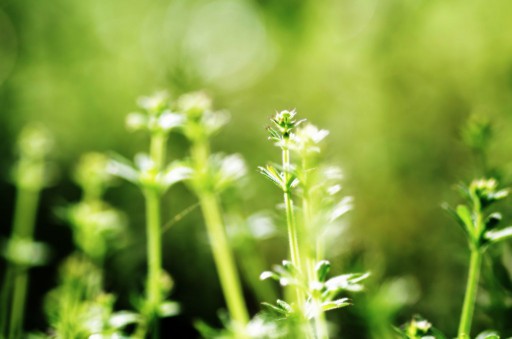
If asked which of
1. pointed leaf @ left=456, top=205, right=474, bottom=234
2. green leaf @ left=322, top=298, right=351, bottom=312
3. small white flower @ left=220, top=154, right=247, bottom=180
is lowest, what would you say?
green leaf @ left=322, top=298, right=351, bottom=312

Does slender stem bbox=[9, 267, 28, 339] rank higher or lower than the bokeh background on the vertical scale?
lower

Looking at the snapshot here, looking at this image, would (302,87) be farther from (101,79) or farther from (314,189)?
(314,189)

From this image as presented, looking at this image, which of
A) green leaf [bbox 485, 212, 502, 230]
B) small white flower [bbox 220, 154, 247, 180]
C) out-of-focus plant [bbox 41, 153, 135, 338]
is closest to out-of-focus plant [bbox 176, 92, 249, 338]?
small white flower [bbox 220, 154, 247, 180]

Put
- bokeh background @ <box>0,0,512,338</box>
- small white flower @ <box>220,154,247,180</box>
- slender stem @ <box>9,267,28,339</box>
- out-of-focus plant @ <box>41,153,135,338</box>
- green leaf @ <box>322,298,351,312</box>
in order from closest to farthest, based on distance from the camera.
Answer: green leaf @ <box>322,298,351,312</box> → out-of-focus plant @ <box>41,153,135,338</box> → small white flower @ <box>220,154,247,180</box> → slender stem @ <box>9,267,28,339</box> → bokeh background @ <box>0,0,512,338</box>

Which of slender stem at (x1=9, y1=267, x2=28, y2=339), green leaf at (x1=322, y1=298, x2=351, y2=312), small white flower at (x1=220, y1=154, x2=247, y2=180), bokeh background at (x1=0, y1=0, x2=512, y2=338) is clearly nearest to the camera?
green leaf at (x1=322, y1=298, x2=351, y2=312)

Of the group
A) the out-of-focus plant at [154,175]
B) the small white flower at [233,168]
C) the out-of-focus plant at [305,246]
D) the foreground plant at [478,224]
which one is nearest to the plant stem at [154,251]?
the out-of-focus plant at [154,175]

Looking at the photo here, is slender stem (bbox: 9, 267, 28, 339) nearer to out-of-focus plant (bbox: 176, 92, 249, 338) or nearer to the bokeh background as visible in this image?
out-of-focus plant (bbox: 176, 92, 249, 338)

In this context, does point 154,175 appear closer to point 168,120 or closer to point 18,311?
point 168,120
